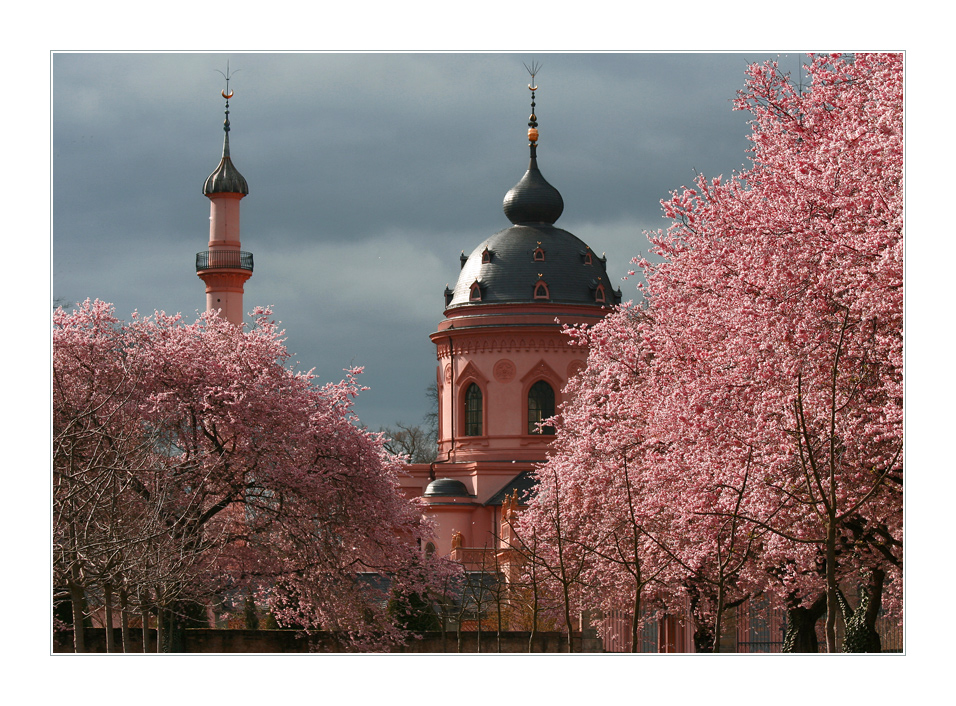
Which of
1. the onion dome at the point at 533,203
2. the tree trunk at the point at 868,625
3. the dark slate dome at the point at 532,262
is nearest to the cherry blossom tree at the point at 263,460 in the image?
the tree trunk at the point at 868,625

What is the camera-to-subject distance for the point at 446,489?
56094 millimetres

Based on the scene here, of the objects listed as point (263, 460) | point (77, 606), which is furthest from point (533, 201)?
point (77, 606)

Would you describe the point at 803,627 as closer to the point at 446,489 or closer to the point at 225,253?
the point at 225,253

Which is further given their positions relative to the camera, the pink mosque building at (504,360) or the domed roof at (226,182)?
the pink mosque building at (504,360)

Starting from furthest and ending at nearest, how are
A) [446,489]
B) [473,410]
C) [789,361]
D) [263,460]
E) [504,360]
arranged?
[473,410], [504,360], [446,489], [263,460], [789,361]

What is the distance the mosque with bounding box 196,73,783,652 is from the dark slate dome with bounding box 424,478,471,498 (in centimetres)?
5

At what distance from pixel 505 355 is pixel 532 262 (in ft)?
14.9

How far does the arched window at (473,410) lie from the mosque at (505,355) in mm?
45

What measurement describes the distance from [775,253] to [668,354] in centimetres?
540

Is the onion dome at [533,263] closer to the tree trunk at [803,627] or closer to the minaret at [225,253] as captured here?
the minaret at [225,253]

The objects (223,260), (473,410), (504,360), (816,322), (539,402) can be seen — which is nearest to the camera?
(816,322)

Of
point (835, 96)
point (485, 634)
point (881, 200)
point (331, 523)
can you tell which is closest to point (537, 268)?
point (485, 634)

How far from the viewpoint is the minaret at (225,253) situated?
44.8 meters

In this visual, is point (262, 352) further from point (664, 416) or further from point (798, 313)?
point (798, 313)
